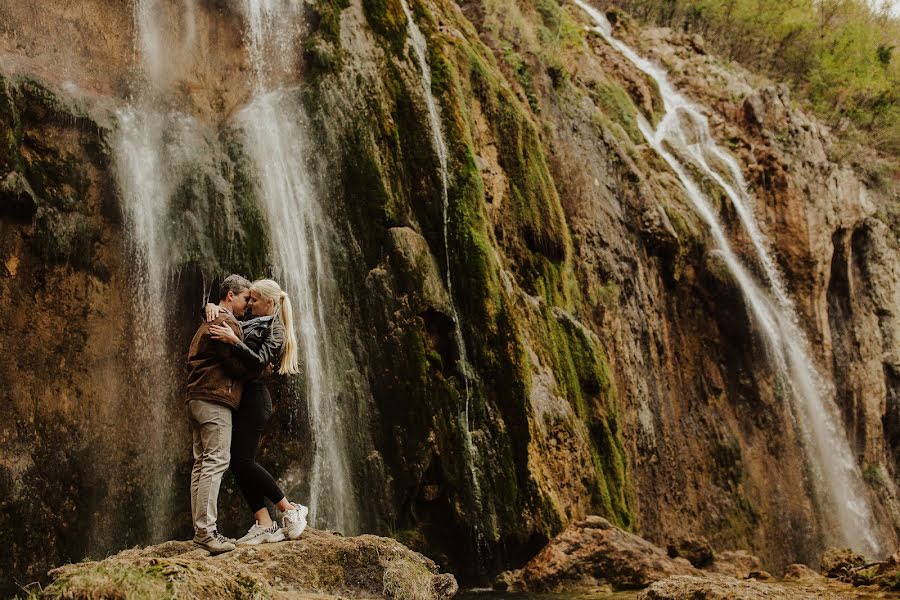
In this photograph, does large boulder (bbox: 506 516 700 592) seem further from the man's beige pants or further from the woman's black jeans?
the man's beige pants

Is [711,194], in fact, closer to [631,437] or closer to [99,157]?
[631,437]

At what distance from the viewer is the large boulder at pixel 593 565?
405 inches

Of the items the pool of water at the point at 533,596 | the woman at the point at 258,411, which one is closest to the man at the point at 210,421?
the woman at the point at 258,411

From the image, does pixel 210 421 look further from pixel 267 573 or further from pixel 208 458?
pixel 267 573

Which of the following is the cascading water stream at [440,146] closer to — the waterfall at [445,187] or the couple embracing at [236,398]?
the waterfall at [445,187]

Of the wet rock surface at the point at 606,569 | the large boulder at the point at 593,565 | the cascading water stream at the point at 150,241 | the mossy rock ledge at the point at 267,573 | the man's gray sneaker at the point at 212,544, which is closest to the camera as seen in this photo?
the mossy rock ledge at the point at 267,573

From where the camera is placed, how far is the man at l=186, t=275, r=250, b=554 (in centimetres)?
580

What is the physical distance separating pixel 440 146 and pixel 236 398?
8246 millimetres

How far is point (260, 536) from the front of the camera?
6055mm

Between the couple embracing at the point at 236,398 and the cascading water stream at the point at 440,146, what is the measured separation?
19.7 feet

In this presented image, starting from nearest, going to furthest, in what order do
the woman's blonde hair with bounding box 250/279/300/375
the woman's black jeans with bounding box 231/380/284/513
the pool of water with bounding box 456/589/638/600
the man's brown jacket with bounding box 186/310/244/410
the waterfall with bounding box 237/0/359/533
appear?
the man's brown jacket with bounding box 186/310/244/410
the woman's black jeans with bounding box 231/380/284/513
the woman's blonde hair with bounding box 250/279/300/375
the pool of water with bounding box 456/589/638/600
the waterfall with bounding box 237/0/359/533

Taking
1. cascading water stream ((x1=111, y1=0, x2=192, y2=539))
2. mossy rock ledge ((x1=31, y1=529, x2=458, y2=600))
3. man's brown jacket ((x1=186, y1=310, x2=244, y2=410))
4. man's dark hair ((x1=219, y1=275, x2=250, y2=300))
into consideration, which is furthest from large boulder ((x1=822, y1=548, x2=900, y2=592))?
cascading water stream ((x1=111, y1=0, x2=192, y2=539))

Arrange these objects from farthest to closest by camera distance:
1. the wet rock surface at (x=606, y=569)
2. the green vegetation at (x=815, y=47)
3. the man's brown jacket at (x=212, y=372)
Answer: the green vegetation at (x=815, y=47), the wet rock surface at (x=606, y=569), the man's brown jacket at (x=212, y=372)

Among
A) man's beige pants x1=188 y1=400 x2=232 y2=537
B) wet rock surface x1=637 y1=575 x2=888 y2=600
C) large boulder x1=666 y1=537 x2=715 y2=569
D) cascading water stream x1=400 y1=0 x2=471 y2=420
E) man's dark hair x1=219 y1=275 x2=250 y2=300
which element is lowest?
large boulder x1=666 y1=537 x2=715 y2=569
